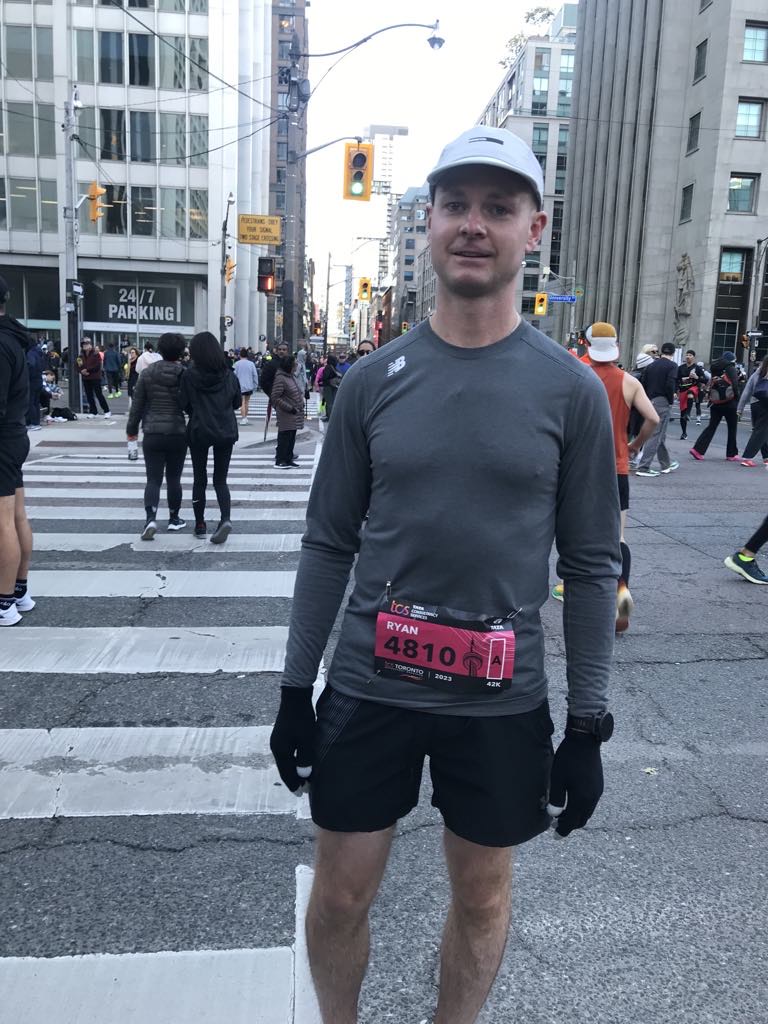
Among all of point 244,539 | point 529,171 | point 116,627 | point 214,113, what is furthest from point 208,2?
point 529,171

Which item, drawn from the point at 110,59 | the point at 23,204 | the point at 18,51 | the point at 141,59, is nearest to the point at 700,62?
the point at 141,59

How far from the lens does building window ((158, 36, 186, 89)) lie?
40.2 metres

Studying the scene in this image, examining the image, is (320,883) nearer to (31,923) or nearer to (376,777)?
(376,777)

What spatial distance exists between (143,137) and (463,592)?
44794 millimetres

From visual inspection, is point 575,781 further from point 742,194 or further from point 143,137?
point 742,194

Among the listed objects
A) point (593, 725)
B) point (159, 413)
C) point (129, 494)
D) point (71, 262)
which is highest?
point (71, 262)

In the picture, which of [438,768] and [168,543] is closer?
[438,768]

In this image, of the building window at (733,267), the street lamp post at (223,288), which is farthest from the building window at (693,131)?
the street lamp post at (223,288)

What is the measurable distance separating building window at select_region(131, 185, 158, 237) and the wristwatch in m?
43.9

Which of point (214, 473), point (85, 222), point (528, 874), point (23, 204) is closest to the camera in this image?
point (528, 874)

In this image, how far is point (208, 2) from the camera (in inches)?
1577

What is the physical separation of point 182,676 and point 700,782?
2.74 meters

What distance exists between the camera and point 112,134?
41.1 m

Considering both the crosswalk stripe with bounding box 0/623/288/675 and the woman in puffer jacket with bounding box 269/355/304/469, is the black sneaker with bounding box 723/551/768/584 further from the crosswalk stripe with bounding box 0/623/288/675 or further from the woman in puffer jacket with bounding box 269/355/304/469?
the woman in puffer jacket with bounding box 269/355/304/469
